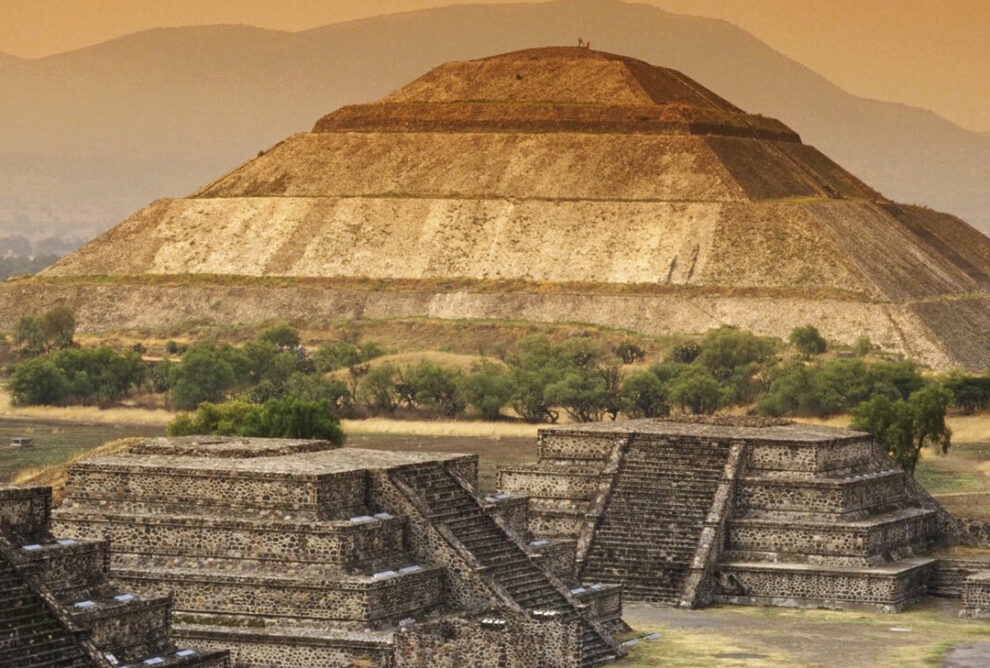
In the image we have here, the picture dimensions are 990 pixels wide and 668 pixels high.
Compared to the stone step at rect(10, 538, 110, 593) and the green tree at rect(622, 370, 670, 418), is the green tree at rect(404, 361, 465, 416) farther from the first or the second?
the stone step at rect(10, 538, 110, 593)

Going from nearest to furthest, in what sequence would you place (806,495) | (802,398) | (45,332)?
(806,495)
(802,398)
(45,332)

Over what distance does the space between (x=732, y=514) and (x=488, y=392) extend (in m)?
49.5

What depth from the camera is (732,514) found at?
1863 inches

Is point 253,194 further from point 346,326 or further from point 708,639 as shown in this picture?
point 708,639

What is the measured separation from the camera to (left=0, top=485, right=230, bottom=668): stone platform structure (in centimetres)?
2825

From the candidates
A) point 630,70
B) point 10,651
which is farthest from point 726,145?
point 10,651

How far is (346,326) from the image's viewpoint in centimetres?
13088

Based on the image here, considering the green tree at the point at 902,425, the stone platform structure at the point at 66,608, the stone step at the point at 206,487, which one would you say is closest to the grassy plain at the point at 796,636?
the stone step at the point at 206,487

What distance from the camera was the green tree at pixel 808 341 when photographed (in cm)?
11594

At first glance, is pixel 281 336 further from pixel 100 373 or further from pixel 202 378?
pixel 202 378

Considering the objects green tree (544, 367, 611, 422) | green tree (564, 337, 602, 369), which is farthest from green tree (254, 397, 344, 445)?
green tree (564, 337, 602, 369)

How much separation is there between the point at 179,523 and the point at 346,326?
9403 cm

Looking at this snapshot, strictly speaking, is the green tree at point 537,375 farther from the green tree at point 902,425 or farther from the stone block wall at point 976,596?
the stone block wall at point 976,596

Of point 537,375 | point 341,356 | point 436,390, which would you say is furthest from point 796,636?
point 341,356
